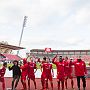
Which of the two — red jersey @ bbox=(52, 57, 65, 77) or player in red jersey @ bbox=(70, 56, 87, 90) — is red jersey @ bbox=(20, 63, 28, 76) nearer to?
red jersey @ bbox=(52, 57, 65, 77)

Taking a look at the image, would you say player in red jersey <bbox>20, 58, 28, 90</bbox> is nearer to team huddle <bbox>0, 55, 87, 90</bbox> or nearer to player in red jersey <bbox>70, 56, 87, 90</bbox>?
team huddle <bbox>0, 55, 87, 90</bbox>

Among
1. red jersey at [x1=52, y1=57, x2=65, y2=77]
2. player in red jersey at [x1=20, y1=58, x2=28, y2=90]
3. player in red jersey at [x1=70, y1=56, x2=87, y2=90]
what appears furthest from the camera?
player in red jersey at [x1=20, y1=58, x2=28, y2=90]

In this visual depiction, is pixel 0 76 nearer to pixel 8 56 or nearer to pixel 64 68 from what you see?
pixel 64 68

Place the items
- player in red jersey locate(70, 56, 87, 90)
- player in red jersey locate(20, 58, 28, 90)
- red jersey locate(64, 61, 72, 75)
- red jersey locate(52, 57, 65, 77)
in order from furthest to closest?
red jersey locate(64, 61, 72, 75)
player in red jersey locate(20, 58, 28, 90)
red jersey locate(52, 57, 65, 77)
player in red jersey locate(70, 56, 87, 90)

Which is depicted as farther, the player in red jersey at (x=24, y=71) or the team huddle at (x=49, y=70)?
the player in red jersey at (x=24, y=71)

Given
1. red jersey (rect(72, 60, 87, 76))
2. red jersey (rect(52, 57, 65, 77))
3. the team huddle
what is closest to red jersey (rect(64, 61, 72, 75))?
the team huddle

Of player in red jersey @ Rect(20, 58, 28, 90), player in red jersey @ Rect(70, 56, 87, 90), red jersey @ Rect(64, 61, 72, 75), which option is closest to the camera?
player in red jersey @ Rect(70, 56, 87, 90)

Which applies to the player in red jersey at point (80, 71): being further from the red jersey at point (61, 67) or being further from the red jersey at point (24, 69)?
the red jersey at point (24, 69)

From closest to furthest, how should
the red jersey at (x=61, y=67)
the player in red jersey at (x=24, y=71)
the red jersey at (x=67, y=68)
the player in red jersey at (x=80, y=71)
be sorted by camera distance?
the player in red jersey at (x=80, y=71) < the red jersey at (x=61, y=67) < the player in red jersey at (x=24, y=71) < the red jersey at (x=67, y=68)

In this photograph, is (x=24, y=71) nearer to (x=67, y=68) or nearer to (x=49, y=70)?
(x=49, y=70)

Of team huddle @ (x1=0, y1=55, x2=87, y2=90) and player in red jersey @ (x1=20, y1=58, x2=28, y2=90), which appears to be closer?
team huddle @ (x1=0, y1=55, x2=87, y2=90)

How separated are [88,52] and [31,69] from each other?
221 ft

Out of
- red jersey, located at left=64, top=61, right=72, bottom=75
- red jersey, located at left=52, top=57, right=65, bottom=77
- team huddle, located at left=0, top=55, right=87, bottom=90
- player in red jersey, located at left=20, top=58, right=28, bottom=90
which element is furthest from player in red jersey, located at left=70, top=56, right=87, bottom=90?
player in red jersey, located at left=20, top=58, right=28, bottom=90

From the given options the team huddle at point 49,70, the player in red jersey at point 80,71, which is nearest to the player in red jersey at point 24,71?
the team huddle at point 49,70
